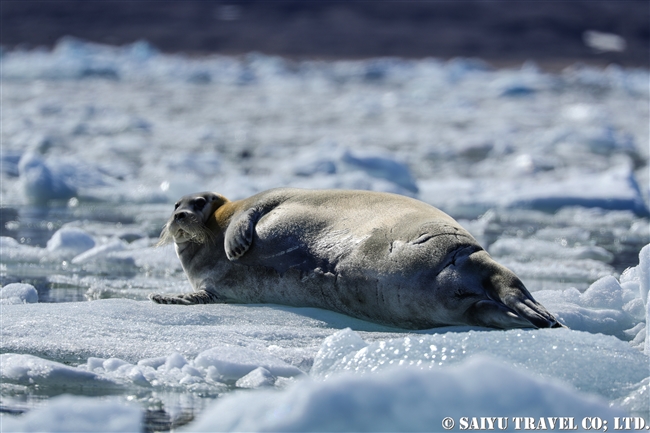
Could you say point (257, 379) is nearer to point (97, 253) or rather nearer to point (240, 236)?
point (240, 236)

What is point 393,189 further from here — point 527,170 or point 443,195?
point 527,170

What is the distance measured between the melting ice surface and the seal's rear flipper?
5cm

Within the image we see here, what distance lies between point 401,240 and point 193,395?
1153mm

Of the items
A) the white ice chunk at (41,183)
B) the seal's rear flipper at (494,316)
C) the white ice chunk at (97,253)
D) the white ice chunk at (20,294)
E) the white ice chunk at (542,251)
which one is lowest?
the white ice chunk at (542,251)

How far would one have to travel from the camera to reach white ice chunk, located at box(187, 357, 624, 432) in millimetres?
1710

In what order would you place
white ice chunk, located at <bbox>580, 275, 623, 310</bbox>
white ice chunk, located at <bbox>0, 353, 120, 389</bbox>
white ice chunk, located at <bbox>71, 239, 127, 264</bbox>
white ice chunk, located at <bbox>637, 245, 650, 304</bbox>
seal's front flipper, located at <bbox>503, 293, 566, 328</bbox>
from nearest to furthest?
white ice chunk, located at <bbox>0, 353, 120, 389</bbox> < seal's front flipper, located at <bbox>503, 293, 566, 328</bbox> < white ice chunk, located at <bbox>637, 245, 650, 304</bbox> < white ice chunk, located at <bbox>580, 275, 623, 310</bbox> < white ice chunk, located at <bbox>71, 239, 127, 264</bbox>

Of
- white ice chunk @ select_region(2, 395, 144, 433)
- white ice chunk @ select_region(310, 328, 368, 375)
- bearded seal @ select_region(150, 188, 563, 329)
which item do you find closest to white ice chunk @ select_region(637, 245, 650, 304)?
bearded seal @ select_region(150, 188, 563, 329)

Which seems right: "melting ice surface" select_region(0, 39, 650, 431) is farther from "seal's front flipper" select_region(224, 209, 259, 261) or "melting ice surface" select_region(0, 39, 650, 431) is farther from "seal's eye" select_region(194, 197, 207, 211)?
"seal's eye" select_region(194, 197, 207, 211)

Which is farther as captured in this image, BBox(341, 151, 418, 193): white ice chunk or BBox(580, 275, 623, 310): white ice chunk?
BBox(341, 151, 418, 193): white ice chunk

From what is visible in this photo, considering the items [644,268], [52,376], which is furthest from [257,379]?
[644,268]

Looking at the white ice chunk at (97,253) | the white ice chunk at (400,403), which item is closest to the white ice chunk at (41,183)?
the white ice chunk at (97,253)

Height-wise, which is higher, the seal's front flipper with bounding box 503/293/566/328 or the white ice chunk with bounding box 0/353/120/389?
the white ice chunk with bounding box 0/353/120/389

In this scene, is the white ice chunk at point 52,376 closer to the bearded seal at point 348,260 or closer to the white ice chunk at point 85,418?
the white ice chunk at point 85,418

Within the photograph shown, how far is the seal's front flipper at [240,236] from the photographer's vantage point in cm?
385
